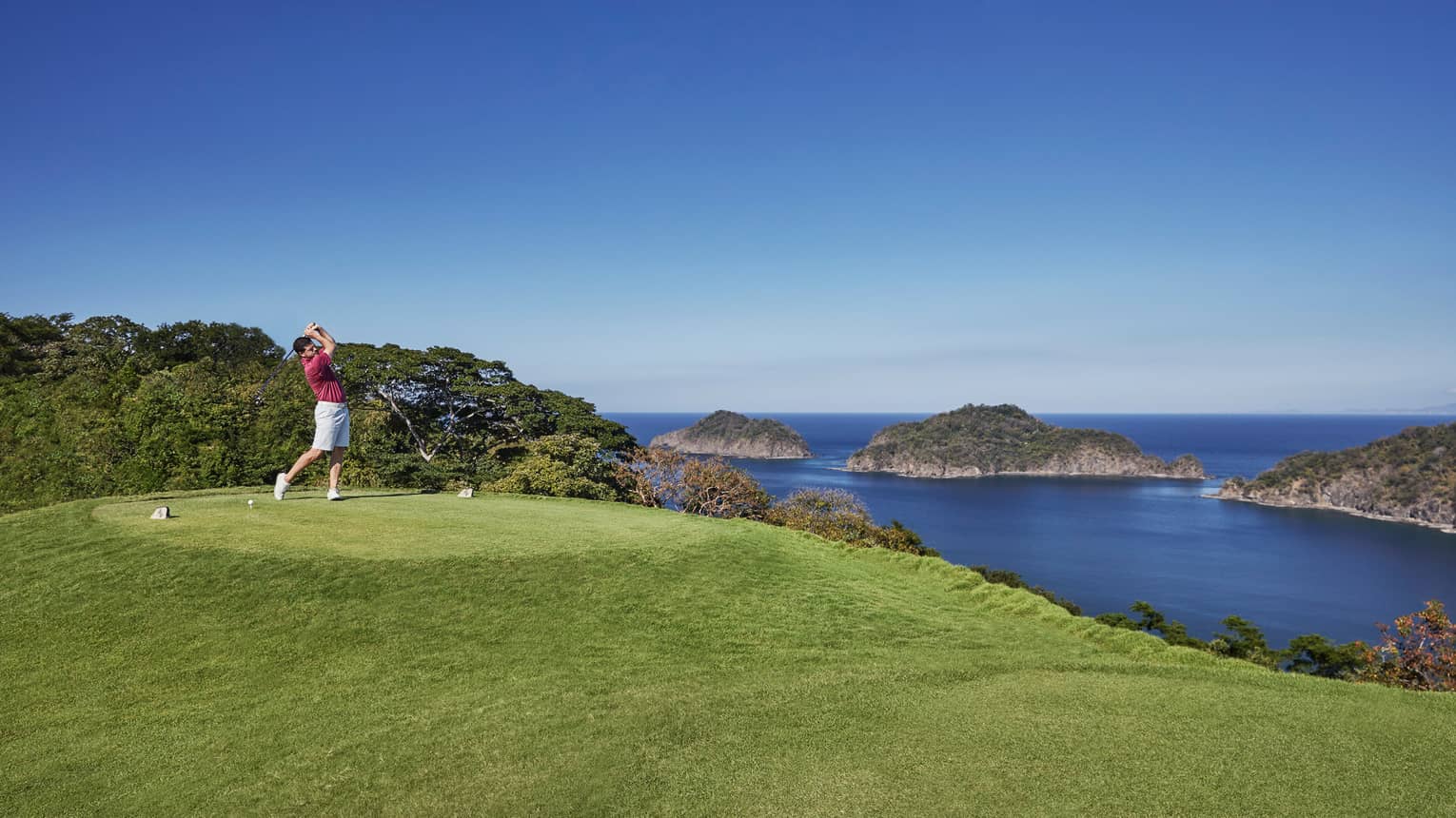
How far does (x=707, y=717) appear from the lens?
4977 mm

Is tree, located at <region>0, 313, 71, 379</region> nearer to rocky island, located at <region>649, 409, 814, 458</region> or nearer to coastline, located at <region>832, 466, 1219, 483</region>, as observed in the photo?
coastline, located at <region>832, 466, 1219, 483</region>

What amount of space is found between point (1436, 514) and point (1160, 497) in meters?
29.4

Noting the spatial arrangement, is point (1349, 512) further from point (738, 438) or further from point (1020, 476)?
point (738, 438)

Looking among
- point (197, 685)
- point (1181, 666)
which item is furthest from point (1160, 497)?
point (197, 685)

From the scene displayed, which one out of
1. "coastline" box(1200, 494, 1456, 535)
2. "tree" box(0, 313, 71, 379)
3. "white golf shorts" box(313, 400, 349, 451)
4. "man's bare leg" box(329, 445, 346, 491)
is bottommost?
"coastline" box(1200, 494, 1456, 535)

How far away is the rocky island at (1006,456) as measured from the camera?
12306 cm

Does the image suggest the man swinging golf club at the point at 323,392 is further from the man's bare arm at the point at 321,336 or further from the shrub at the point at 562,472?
the shrub at the point at 562,472

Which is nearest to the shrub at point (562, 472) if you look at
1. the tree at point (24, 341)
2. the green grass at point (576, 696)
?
the green grass at point (576, 696)

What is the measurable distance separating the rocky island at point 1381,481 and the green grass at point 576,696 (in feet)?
313

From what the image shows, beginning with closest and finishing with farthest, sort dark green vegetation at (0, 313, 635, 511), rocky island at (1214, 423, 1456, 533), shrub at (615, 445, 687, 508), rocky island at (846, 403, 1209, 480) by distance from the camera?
dark green vegetation at (0, 313, 635, 511), shrub at (615, 445, 687, 508), rocky island at (1214, 423, 1456, 533), rocky island at (846, 403, 1209, 480)

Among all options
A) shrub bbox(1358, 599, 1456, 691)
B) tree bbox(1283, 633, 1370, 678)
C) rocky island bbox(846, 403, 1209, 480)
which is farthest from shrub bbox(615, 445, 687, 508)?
rocky island bbox(846, 403, 1209, 480)

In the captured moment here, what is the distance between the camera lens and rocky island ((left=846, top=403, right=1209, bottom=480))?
4845 inches

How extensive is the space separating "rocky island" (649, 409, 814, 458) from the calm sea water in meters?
36.2

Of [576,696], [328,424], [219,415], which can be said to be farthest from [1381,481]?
[219,415]
